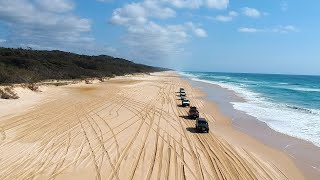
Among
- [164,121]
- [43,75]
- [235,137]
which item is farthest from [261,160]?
[43,75]

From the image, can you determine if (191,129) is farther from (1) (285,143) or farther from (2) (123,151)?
(2) (123,151)

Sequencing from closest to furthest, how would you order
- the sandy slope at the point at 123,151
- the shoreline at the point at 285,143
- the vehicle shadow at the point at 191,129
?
the sandy slope at the point at 123,151 < the shoreline at the point at 285,143 < the vehicle shadow at the point at 191,129

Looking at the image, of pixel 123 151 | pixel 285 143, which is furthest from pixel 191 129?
pixel 123 151

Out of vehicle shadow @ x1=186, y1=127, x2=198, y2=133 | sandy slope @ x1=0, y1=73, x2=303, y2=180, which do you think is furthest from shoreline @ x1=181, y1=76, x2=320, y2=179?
vehicle shadow @ x1=186, y1=127, x2=198, y2=133

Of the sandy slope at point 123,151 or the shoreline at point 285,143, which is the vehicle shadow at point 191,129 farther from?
the shoreline at point 285,143

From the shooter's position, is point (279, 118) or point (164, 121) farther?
point (279, 118)

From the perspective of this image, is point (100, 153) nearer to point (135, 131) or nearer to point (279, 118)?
point (135, 131)

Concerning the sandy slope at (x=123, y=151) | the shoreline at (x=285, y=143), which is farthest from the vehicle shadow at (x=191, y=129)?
the shoreline at (x=285, y=143)

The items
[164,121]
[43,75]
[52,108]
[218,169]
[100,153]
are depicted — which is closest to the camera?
[218,169]
